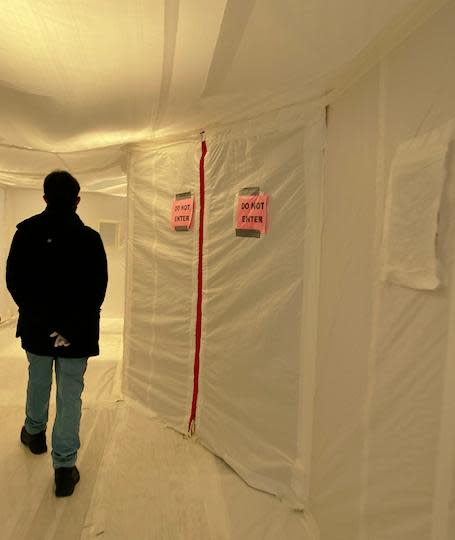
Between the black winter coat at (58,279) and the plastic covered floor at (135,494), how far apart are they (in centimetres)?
58

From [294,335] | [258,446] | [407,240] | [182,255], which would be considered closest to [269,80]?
[407,240]

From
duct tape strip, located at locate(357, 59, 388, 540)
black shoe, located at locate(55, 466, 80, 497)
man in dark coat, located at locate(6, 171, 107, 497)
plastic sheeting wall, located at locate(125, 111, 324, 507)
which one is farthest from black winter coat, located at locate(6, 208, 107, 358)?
duct tape strip, located at locate(357, 59, 388, 540)

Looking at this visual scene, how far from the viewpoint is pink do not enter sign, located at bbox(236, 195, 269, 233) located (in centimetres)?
175

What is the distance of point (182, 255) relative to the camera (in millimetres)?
2277

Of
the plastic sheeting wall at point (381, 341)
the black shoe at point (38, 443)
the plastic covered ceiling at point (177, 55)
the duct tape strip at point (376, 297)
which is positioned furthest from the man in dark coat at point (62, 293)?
the duct tape strip at point (376, 297)

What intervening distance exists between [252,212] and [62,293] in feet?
2.85

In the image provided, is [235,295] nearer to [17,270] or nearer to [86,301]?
[86,301]

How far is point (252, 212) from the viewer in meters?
1.80

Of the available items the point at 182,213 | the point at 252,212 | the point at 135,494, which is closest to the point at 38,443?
the point at 135,494

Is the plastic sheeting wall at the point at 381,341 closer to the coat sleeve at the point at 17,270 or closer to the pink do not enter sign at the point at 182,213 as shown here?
the pink do not enter sign at the point at 182,213

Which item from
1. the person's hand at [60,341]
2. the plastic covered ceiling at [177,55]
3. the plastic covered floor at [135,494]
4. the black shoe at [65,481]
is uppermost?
the plastic covered ceiling at [177,55]

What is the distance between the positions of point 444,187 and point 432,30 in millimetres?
378

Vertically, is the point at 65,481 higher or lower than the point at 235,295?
lower

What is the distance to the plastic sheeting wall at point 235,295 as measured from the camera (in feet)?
5.39
